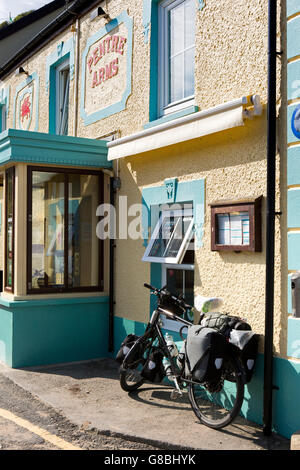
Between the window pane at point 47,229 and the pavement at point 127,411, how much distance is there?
53.7 inches

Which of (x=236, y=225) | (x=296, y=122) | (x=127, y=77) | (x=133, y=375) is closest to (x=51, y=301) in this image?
(x=133, y=375)

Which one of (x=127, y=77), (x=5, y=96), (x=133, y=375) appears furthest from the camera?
(x=5, y=96)

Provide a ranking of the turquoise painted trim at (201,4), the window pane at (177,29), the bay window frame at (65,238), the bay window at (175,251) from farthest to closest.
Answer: the bay window frame at (65,238) → the window pane at (177,29) → the bay window at (175,251) → the turquoise painted trim at (201,4)

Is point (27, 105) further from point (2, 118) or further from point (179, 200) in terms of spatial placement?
point (179, 200)

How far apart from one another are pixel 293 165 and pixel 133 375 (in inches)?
126

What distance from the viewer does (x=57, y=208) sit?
7934mm

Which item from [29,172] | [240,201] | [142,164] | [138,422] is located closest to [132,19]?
[142,164]

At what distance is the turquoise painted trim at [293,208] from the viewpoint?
4.60 metres

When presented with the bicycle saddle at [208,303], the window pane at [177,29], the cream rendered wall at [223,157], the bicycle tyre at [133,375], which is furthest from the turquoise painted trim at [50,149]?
the bicycle saddle at [208,303]

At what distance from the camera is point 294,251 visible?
4621 mm

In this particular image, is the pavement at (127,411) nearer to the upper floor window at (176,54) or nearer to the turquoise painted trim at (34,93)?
the upper floor window at (176,54)

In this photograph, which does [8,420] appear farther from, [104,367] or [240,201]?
[240,201]

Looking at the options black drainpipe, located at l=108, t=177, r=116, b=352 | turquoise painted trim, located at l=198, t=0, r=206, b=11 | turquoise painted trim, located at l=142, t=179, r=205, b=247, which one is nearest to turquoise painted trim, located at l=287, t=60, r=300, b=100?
turquoise painted trim, located at l=142, t=179, r=205, b=247

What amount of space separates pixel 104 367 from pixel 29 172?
9.81 ft
